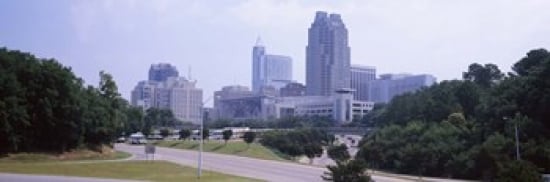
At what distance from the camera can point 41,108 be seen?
69.5 m

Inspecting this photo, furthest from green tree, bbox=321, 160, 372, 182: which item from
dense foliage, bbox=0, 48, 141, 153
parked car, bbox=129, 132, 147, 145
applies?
parked car, bbox=129, 132, 147, 145

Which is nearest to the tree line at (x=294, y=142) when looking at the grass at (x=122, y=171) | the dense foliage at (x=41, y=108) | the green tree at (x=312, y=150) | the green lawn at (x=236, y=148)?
the green tree at (x=312, y=150)

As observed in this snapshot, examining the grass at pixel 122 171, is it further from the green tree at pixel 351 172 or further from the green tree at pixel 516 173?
the green tree at pixel 516 173

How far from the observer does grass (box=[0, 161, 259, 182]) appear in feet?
172

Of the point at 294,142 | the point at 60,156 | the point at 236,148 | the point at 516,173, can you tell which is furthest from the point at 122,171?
the point at 294,142

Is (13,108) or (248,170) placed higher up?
(13,108)

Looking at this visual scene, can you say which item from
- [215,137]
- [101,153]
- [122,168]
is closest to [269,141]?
[215,137]

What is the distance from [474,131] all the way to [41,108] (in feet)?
149

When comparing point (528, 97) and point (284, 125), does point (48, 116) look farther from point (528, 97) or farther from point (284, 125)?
point (284, 125)

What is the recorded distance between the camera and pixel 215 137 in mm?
133125

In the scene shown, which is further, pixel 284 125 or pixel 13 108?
pixel 284 125

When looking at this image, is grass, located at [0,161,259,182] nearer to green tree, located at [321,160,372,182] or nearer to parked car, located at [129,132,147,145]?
green tree, located at [321,160,372,182]

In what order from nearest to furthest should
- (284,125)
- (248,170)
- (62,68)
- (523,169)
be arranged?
(523,169), (248,170), (62,68), (284,125)

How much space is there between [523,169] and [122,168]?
36.7 metres
